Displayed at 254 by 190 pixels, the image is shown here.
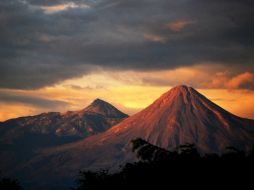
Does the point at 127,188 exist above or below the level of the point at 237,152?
below

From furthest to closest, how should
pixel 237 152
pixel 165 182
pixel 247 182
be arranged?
pixel 237 152
pixel 165 182
pixel 247 182

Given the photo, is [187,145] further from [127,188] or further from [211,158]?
[127,188]

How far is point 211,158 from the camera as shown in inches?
1002

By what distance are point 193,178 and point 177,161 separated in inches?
69.2

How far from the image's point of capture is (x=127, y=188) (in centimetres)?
2502

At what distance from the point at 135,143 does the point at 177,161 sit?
104 inches

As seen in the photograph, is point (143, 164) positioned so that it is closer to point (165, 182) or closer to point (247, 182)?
point (165, 182)

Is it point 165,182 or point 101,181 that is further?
point 101,181

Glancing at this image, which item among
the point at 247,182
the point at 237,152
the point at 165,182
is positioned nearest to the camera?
the point at 247,182

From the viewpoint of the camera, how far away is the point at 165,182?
23938 mm

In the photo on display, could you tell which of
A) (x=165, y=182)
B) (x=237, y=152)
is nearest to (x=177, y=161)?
(x=165, y=182)

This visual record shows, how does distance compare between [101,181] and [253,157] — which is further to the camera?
[101,181]

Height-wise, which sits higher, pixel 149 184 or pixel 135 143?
pixel 135 143

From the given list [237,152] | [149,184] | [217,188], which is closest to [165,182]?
[149,184]
